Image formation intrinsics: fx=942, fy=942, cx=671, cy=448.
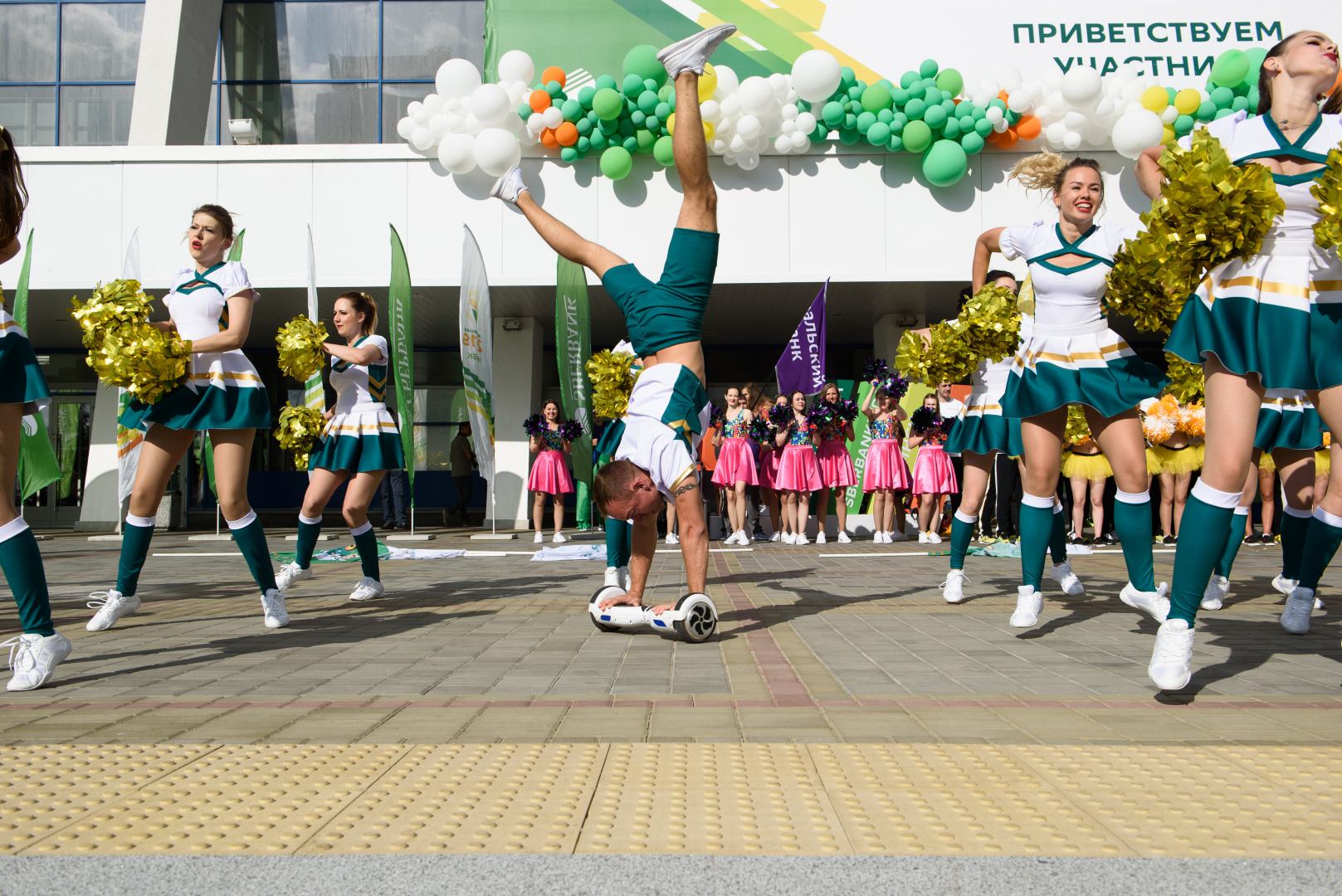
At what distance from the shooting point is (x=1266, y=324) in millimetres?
3141

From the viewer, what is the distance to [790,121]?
537 inches

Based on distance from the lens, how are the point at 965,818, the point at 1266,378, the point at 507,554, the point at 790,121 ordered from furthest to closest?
the point at 790,121, the point at 507,554, the point at 1266,378, the point at 965,818

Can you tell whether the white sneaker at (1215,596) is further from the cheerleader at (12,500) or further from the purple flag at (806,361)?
the purple flag at (806,361)

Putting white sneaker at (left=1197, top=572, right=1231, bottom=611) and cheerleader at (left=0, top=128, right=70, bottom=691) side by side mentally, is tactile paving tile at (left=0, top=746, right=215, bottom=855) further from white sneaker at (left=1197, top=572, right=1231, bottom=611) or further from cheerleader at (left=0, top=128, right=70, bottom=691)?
white sneaker at (left=1197, top=572, right=1231, bottom=611)

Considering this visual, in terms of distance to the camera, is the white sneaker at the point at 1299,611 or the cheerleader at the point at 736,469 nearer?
the white sneaker at the point at 1299,611

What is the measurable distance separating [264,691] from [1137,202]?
14.9m

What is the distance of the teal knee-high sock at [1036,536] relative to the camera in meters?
4.67

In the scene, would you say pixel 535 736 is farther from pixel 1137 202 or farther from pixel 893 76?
pixel 1137 202

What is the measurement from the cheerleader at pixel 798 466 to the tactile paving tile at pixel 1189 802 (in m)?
10.3

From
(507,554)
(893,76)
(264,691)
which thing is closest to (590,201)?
(893,76)

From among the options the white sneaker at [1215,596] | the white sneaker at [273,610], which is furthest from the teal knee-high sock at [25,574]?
the white sneaker at [1215,596]

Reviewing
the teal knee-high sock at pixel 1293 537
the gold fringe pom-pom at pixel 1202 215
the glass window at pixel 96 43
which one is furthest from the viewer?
the glass window at pixel 96 43

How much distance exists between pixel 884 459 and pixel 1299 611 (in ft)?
27.1

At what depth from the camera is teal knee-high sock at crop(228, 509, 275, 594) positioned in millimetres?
4973
